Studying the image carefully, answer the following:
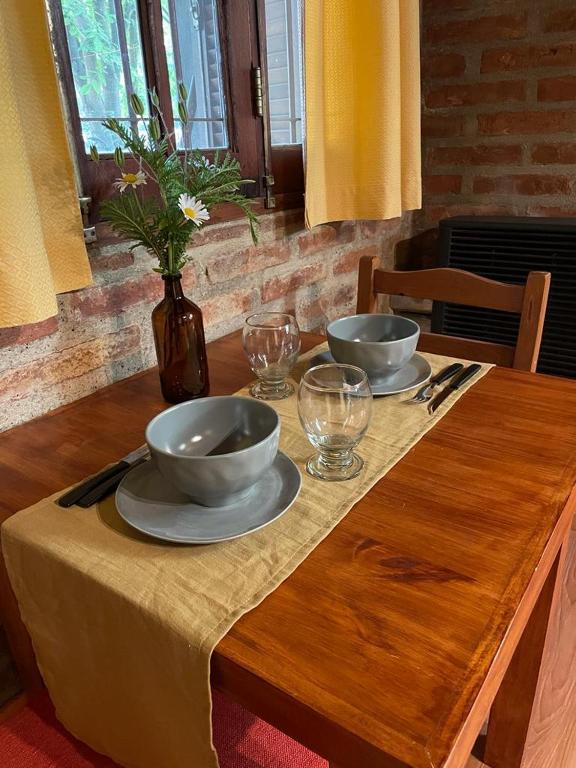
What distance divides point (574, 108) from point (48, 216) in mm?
1625

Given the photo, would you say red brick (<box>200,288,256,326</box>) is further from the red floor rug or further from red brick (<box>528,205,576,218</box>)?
red brick (<box>528,205,576,218</box>)

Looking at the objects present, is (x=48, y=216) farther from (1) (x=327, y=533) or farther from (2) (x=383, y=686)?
(2) (x=383, y=686)

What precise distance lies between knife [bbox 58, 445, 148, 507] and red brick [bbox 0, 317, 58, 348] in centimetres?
31

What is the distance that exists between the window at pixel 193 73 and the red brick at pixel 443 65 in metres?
0.64

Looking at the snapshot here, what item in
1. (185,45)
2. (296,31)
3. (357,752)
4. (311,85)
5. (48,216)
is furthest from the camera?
(296,31)

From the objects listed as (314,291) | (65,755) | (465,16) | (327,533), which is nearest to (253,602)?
(327,533)

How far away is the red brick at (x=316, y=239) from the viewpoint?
1594 mm

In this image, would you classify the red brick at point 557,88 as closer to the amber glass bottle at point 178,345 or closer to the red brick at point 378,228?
the red brick at point 378,228

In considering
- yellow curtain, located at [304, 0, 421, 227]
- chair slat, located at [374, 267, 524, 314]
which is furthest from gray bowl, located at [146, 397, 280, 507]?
yellow curtain, located at [304, 0, 421, 227]

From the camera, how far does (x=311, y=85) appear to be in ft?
4.46

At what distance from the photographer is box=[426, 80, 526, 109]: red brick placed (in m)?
1.83

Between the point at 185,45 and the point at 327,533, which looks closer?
the point at 327,533

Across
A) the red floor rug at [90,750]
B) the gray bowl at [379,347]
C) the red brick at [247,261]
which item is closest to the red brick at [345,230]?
the red brick at [247,261]

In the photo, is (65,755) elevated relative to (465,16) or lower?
lower
